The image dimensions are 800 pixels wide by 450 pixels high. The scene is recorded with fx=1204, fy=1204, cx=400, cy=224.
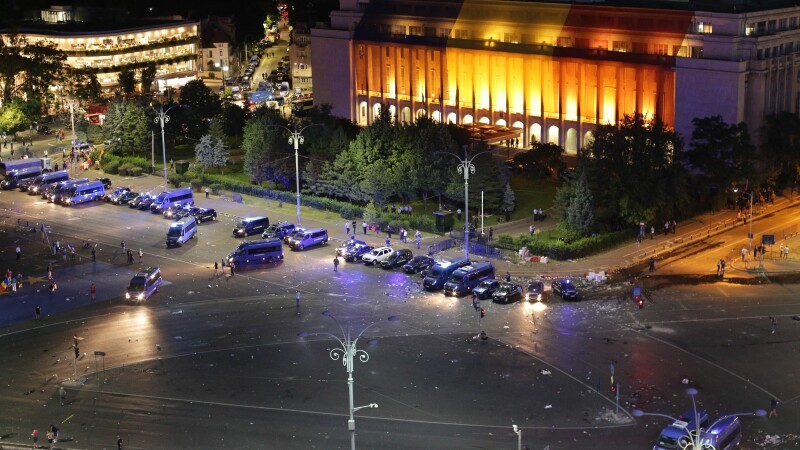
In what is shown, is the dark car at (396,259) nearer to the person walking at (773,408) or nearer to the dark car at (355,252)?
the dark car at (355,252)

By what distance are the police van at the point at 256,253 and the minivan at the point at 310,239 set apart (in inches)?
123

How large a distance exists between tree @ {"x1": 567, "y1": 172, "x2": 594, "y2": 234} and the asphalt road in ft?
37.4

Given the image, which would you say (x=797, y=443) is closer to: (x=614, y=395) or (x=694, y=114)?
(x=614, y=395)

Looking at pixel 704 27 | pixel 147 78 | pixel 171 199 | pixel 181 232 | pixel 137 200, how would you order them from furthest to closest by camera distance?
pixel 147 78, pixel 704 27, pixel 137 200, pixel 171 199, pixel 181 232

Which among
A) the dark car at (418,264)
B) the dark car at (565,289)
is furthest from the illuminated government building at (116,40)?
the dark car at (565,289)

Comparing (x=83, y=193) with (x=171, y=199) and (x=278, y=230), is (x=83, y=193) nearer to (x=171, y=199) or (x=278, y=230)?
(x=171, y=199)

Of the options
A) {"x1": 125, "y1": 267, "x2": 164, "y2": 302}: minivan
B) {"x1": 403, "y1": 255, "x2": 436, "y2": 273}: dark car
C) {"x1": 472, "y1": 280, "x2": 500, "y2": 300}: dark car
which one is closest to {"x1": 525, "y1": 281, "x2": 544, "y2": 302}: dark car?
{"x1": 472, "y1": 280, "x2": 500, "y2": 300}: dark car

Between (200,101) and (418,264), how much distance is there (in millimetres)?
61547

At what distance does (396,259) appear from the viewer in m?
88.5

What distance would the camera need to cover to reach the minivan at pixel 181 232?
95062 mm

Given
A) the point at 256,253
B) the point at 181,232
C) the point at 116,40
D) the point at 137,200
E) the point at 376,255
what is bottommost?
the point at 376,255

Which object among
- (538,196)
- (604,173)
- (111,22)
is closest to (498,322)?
(604,173)

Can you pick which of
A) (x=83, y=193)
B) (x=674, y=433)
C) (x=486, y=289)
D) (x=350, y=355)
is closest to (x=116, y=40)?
(x=83, y=193)

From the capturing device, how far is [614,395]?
63.7m
